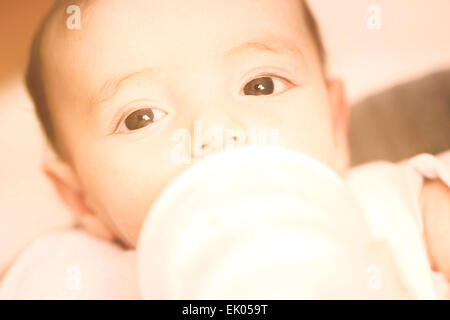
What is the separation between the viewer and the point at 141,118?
0.68 m

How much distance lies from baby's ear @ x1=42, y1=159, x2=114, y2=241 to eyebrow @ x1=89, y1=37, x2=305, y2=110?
158 mm

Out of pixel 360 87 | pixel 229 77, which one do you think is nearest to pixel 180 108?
pixel 229 77

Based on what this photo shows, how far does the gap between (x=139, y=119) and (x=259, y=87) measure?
17cm

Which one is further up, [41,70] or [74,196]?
[41,70]


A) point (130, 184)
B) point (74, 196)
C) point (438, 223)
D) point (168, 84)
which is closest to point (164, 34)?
point (168, 84)

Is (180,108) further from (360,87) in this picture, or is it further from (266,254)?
(360,87)

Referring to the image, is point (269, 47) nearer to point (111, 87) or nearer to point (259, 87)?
point (259, 87)

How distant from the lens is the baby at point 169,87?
0.65 m

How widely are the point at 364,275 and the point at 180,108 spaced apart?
0.32 metres

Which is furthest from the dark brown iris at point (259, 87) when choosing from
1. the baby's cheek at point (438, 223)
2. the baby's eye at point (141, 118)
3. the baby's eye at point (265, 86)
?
the baby's cheek at point (438, 223)

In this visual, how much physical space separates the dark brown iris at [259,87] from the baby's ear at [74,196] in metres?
0.32

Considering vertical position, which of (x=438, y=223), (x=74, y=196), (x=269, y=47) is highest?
(x=269, y=47)

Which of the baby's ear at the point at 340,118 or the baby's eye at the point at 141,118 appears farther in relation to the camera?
the baby's ear at the point at 340,118

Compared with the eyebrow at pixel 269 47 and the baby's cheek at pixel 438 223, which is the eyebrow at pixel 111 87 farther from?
the baby's cheek at pixel 438 223
